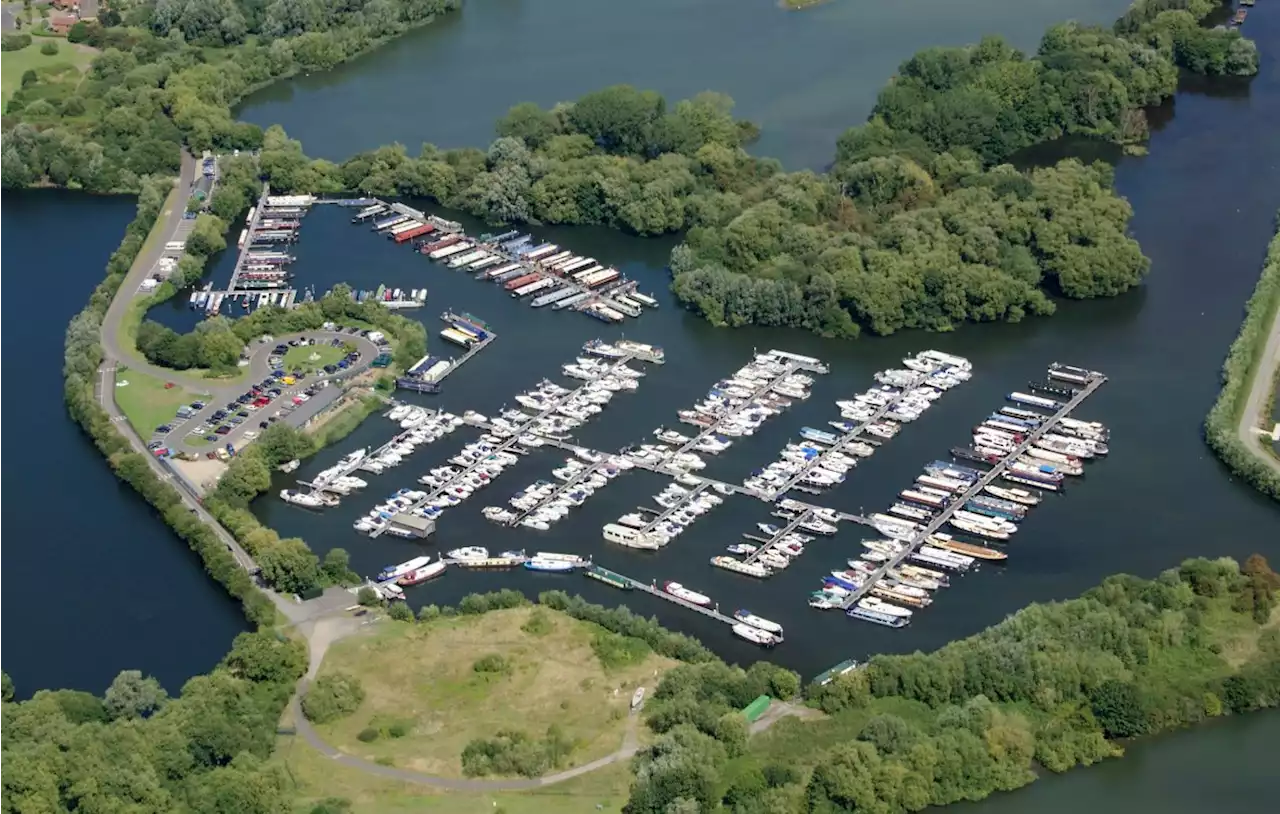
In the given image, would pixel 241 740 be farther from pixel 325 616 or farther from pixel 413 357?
pixel 413 357

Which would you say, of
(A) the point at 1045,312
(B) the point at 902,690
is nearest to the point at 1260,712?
(B) the point at 902,690

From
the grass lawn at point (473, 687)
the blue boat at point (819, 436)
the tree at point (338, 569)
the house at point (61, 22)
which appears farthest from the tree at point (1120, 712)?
the house at point (61, 22)

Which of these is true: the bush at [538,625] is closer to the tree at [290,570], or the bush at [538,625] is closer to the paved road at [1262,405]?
the tree at [290,570]

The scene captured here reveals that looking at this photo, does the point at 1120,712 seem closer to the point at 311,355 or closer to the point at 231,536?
the point at 231,536

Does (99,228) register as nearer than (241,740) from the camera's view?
No

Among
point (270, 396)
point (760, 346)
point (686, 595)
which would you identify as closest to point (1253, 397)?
point (760, 346)

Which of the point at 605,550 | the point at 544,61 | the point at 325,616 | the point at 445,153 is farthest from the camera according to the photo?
the point at 544,61

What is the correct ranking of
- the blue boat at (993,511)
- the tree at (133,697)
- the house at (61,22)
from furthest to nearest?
the house at (61,22)
the blue boat at (993,511)
the tree at (133,697)
